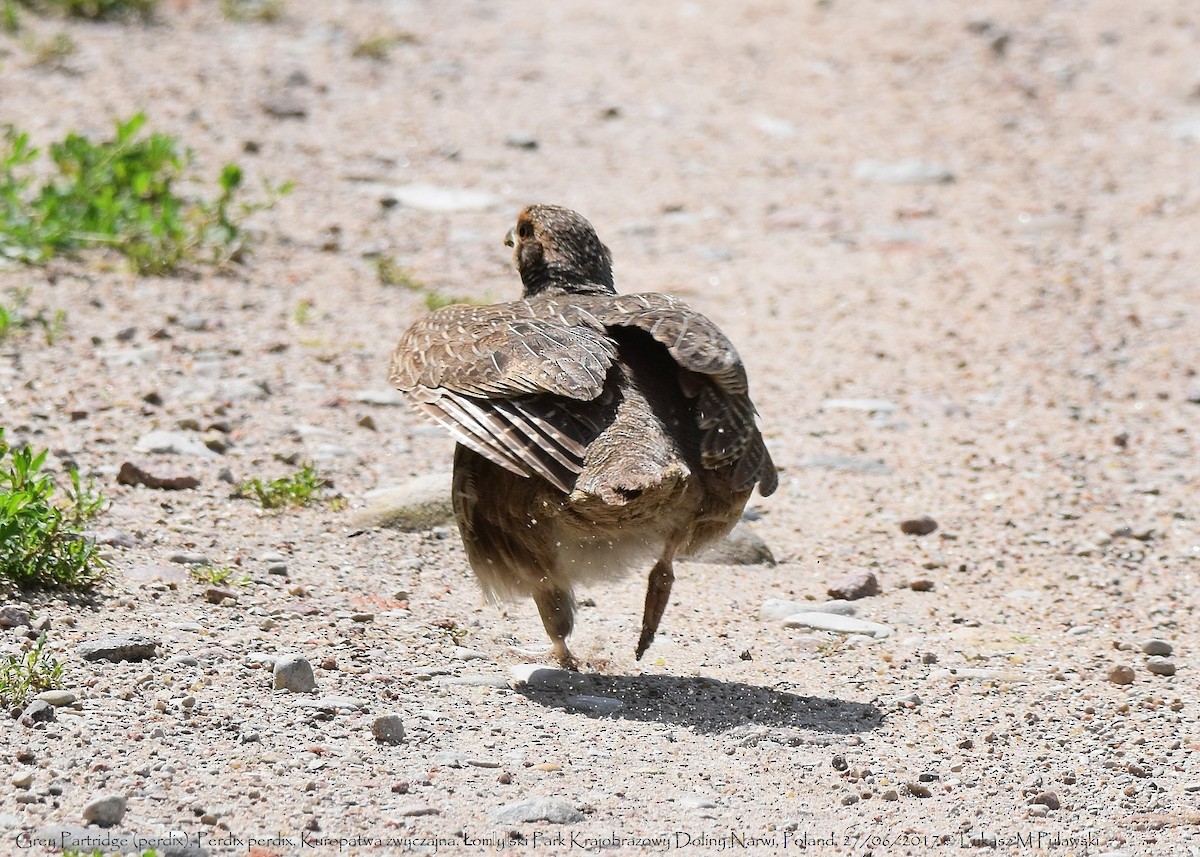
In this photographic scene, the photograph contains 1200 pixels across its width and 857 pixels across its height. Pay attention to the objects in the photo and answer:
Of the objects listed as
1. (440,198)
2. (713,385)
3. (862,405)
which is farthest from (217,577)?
(440,198)

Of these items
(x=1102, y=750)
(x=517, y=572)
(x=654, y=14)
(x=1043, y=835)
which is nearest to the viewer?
(x=1043, y=835)

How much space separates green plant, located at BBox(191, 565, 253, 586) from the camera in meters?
5.85

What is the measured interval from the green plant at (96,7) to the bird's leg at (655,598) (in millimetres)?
8775

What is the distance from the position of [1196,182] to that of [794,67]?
11.7 feet

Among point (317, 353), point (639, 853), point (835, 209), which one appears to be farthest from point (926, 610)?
point (835, 209)

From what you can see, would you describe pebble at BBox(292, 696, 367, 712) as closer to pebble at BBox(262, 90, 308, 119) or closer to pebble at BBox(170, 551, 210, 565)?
pebble at BBox(170, 551, 210, 565)

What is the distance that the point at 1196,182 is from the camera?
461 inches

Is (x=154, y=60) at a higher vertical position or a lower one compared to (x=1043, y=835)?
higher

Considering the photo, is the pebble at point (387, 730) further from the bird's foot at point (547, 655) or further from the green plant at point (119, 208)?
the green plant at point (119, 208)

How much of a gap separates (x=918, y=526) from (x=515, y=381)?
100 inches

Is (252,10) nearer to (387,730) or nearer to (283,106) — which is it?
(283,106)

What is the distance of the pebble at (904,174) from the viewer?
11766 millimetres

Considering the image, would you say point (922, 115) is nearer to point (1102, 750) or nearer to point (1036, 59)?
point (1036, 59)

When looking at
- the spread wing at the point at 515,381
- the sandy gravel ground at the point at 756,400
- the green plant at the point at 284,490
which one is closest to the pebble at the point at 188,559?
the sandy gravel ground at the point at 756,400
